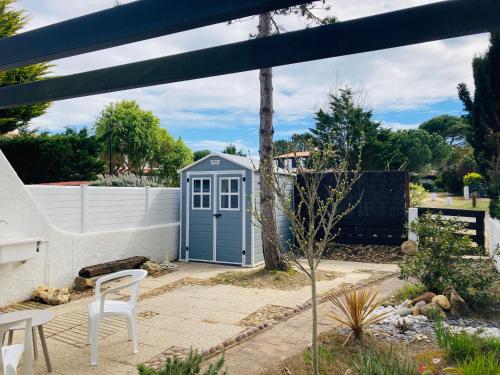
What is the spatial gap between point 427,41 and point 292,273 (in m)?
6.47

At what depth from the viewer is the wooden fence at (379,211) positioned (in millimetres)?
9289

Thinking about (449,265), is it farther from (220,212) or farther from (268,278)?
(220,212)

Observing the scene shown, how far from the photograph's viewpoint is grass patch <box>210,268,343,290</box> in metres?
6.52

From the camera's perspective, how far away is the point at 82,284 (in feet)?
20.9

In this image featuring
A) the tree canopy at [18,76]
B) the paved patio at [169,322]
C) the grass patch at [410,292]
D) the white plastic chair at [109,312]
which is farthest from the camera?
the tree canopy at [18,76]

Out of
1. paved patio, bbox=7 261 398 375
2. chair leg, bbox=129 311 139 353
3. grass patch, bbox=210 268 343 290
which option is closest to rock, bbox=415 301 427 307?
paved patio, bbox=7 261 398 375

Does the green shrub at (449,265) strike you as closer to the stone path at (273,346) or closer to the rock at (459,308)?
the rock at (459,308)

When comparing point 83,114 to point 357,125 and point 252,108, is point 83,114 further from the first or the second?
point 252,108

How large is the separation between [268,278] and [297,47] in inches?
237

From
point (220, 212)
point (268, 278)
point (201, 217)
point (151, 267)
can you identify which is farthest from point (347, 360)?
point (201, 217)

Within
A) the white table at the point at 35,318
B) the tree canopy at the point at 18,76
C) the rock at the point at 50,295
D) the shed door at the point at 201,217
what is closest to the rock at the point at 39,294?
the rock at the point at 50,295

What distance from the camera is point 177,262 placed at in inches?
348

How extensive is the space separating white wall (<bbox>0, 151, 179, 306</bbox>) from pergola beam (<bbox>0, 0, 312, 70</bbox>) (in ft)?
15.2

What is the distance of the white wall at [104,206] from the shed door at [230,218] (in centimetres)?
122
